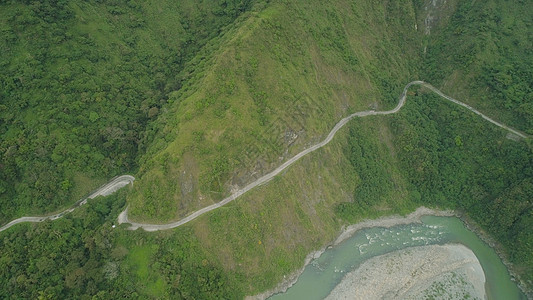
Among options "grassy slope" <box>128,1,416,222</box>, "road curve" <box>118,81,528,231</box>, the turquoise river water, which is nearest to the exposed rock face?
the turquoise river water

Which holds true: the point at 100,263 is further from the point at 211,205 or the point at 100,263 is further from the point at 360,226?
the point at 360,226

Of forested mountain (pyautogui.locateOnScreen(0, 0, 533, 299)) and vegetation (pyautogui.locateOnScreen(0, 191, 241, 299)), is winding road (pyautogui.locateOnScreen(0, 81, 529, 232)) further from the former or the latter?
vegetation (pyautogui.locateOnScreen(0, 191, 241, 299))

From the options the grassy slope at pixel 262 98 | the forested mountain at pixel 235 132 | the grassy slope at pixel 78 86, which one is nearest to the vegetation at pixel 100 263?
the forested mountain at pixel 235 132

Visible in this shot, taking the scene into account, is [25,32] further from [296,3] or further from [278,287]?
[278,287]

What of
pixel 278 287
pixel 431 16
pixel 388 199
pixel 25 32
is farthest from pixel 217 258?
pixel 431 16

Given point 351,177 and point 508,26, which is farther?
point 508,26

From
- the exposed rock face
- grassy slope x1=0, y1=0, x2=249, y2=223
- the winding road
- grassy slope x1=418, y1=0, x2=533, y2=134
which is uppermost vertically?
grassy slope x1=0, y1=0, x2=249, y2=223

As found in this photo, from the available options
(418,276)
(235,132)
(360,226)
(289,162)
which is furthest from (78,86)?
(418,276)

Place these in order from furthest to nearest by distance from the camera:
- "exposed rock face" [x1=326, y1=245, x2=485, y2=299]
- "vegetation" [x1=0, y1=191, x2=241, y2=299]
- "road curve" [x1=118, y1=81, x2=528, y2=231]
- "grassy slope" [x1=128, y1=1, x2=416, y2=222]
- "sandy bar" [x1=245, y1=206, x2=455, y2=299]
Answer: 1. "sandy bar" [x1=245, y1=206, x2=455, y2=299]
2. "exposed rock face" [x1=326, y1=245, x2=485, y2=299]
3. "grassy slope" [x1=128, y1=1, x2=416, y2=222]
4. "road curve" [x1=118, y1=81, x2=528, y2=231]
5. "vegetation" [x1=0, y1=191, x2=241, y2=299]
